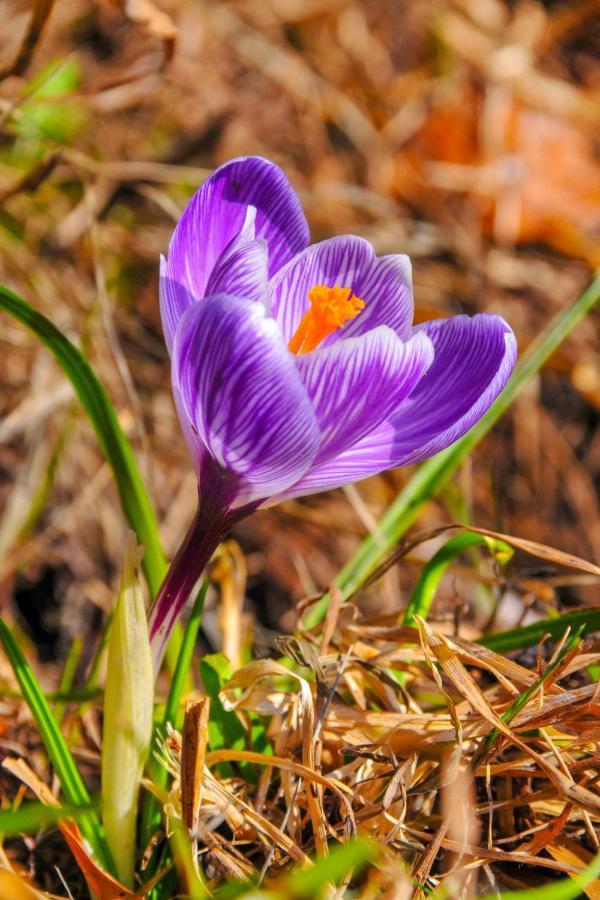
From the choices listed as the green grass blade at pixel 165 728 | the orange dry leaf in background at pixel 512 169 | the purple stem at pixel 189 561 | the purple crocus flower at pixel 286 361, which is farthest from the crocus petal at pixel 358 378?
the orange dry leaf in background at pixel 512 169

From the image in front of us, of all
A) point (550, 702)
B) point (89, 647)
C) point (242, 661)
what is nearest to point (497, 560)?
point (550, 702)

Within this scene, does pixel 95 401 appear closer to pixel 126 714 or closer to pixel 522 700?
pixel 126 714

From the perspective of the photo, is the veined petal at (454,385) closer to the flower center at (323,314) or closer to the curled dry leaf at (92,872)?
the flower center at (323,314)

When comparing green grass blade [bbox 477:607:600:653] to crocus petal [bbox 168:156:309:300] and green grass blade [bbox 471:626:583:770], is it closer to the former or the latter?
green grass blade [bbox 471:626:583:770]

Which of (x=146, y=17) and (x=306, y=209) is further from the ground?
(x=146, y=17)

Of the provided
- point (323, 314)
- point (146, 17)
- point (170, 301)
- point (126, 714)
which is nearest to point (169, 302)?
point (170, 301)

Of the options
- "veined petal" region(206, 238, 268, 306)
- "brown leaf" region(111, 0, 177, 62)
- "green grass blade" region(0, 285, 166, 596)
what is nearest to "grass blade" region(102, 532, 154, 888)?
"green grass blade" region(0, 285, 166, 596)
